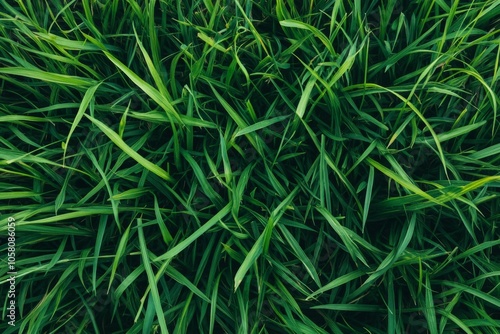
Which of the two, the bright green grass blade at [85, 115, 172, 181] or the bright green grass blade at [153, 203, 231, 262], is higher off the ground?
the bright green grass blade at [85, 115, 172, 181]

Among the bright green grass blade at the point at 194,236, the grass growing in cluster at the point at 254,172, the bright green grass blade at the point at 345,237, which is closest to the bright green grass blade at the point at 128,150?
the grass growing in cluster at the point at 254,172

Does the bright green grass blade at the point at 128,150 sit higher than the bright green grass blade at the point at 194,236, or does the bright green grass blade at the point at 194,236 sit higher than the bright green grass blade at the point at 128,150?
the bright green grass blade at the point at 128,150

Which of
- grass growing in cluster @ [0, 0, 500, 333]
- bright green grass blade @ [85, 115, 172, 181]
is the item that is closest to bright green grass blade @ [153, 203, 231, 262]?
grass growing in cluster @ [0, 0, 500, 333]

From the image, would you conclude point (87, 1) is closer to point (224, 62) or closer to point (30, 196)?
point (224, 62)

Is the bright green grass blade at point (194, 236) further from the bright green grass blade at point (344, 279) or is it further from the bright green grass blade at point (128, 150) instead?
the bright green grass blade at point (344, 279)

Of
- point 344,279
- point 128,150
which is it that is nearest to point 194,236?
point 128,150

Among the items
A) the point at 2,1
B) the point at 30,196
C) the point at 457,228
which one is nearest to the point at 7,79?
the point at 2,1

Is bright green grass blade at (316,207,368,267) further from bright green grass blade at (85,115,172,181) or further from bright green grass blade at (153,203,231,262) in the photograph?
bright green grass blade at (85,115,172,181)

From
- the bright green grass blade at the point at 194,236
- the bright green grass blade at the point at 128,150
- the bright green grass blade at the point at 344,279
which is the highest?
the bright green grass blade at the point at 128,150

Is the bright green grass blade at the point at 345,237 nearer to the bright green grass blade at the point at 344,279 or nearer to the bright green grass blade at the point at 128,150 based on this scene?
the bright green grass blade at the point at 344,279
